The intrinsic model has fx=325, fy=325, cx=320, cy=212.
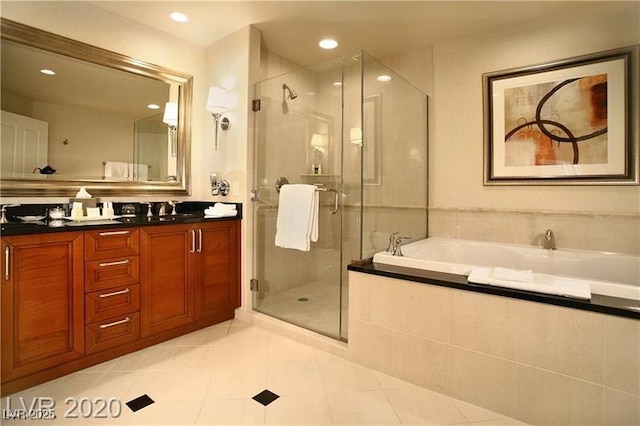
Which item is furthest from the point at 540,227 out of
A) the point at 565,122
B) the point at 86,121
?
the point at 86,121

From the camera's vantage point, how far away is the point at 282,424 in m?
1.47

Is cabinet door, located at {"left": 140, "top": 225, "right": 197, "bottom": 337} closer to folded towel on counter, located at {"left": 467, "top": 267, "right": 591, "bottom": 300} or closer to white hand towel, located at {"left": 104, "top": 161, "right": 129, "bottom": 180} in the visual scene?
white hand towel, located at {"left": 104, "top": 161, "right": 129, "bottom": 180}

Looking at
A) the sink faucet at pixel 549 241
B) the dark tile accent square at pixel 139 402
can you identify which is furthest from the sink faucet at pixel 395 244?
the dark tile accent square at pixel 139 402

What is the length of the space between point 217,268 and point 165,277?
42 cm

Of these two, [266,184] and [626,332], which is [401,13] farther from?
[626,332]

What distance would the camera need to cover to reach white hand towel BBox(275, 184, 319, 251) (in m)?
2.50

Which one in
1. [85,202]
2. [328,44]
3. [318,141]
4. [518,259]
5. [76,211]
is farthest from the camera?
[328,44]

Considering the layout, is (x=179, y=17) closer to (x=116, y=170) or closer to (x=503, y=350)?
(x=116, y=170)

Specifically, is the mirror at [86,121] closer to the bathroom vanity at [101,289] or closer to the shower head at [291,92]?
the bathroom vanity at [101,289]

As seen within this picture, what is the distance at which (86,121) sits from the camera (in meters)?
2.37

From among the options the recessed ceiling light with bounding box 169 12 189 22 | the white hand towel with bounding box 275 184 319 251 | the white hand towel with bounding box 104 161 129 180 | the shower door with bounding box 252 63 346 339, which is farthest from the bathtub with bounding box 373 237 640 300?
the recessed ceiling light with bounding box 169 12 189 22

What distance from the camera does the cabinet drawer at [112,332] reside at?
189cm

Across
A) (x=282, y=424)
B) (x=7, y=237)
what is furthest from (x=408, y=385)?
(x=7, y=237)

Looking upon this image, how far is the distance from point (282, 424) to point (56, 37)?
2.77 metres
